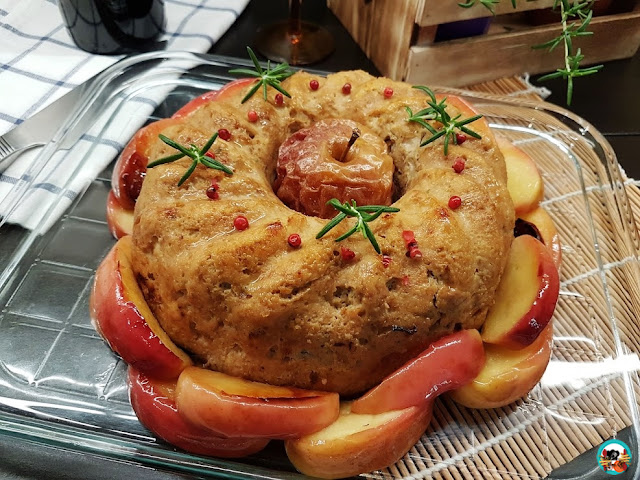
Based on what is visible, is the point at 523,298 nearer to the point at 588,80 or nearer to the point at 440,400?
the point at 440,400

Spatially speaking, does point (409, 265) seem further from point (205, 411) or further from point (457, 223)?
point (205, 411)

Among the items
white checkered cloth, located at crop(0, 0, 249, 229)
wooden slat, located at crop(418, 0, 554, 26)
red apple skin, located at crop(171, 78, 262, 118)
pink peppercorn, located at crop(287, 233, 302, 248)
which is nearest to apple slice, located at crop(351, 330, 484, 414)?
pink peppercorn, located at crop(287, 233, 302, 248)

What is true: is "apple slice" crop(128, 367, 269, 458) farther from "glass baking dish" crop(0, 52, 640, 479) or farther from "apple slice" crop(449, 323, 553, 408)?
"apple slice" crop(449, 323, 553, 408)

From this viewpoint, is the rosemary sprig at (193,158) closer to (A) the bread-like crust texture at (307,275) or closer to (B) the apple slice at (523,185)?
(A) the bread-like crust texture at (307,275)

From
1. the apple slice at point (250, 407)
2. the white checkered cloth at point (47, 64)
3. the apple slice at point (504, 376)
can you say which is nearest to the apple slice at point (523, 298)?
the apple slice at point (504, 376)

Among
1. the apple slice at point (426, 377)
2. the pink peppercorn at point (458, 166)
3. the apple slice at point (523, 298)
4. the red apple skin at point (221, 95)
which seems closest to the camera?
the apple slice at point (426, 377)

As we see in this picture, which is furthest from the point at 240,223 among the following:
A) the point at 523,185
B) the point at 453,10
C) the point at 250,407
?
the point at 453,10
